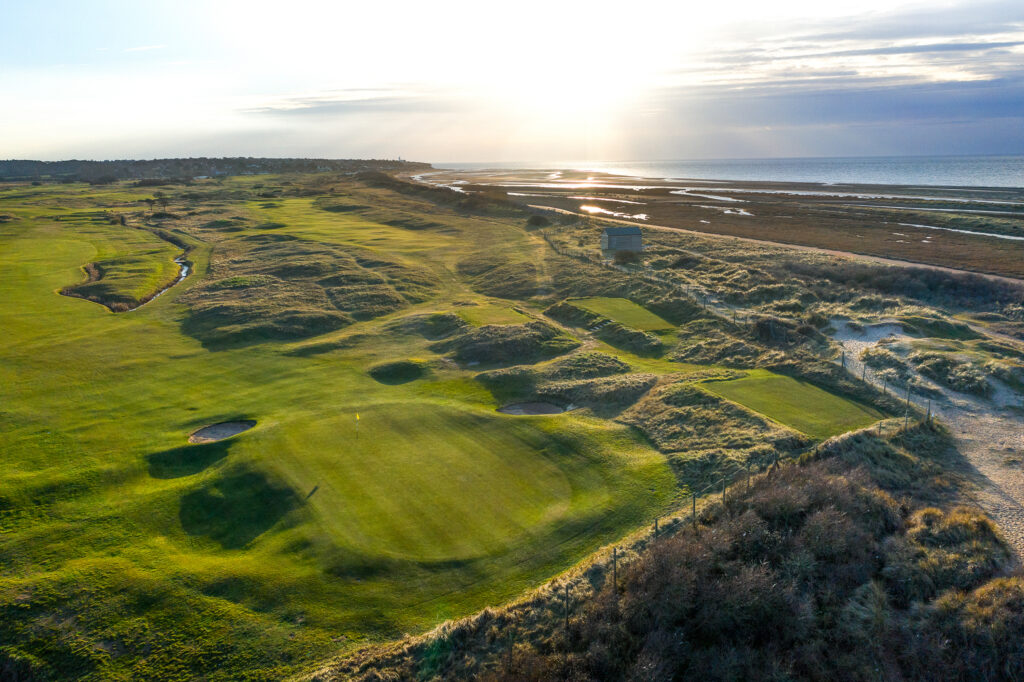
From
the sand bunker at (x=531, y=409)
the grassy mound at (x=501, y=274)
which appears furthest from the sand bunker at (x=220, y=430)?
the grassy mound at (x=501, y=274)

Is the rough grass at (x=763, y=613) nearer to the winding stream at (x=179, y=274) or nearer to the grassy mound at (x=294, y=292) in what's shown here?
the grassy mound at (x=294, y=292)

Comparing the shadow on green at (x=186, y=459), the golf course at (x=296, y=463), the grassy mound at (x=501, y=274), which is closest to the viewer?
the golf course at (x=296, y=463)

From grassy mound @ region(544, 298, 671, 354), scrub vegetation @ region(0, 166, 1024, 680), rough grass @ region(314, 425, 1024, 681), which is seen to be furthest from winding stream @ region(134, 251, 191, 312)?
rough grass @ region(314, 425, 1024, 681)

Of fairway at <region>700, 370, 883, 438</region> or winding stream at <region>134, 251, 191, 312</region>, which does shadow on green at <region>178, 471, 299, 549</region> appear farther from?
winding stream at <region>134, 251, 191, 312</region>

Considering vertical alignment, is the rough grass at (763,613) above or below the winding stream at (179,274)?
below

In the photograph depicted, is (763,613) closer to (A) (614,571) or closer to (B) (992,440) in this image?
(A) (614,571)


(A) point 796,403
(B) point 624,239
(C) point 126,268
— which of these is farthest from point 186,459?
(B) point 624,239
